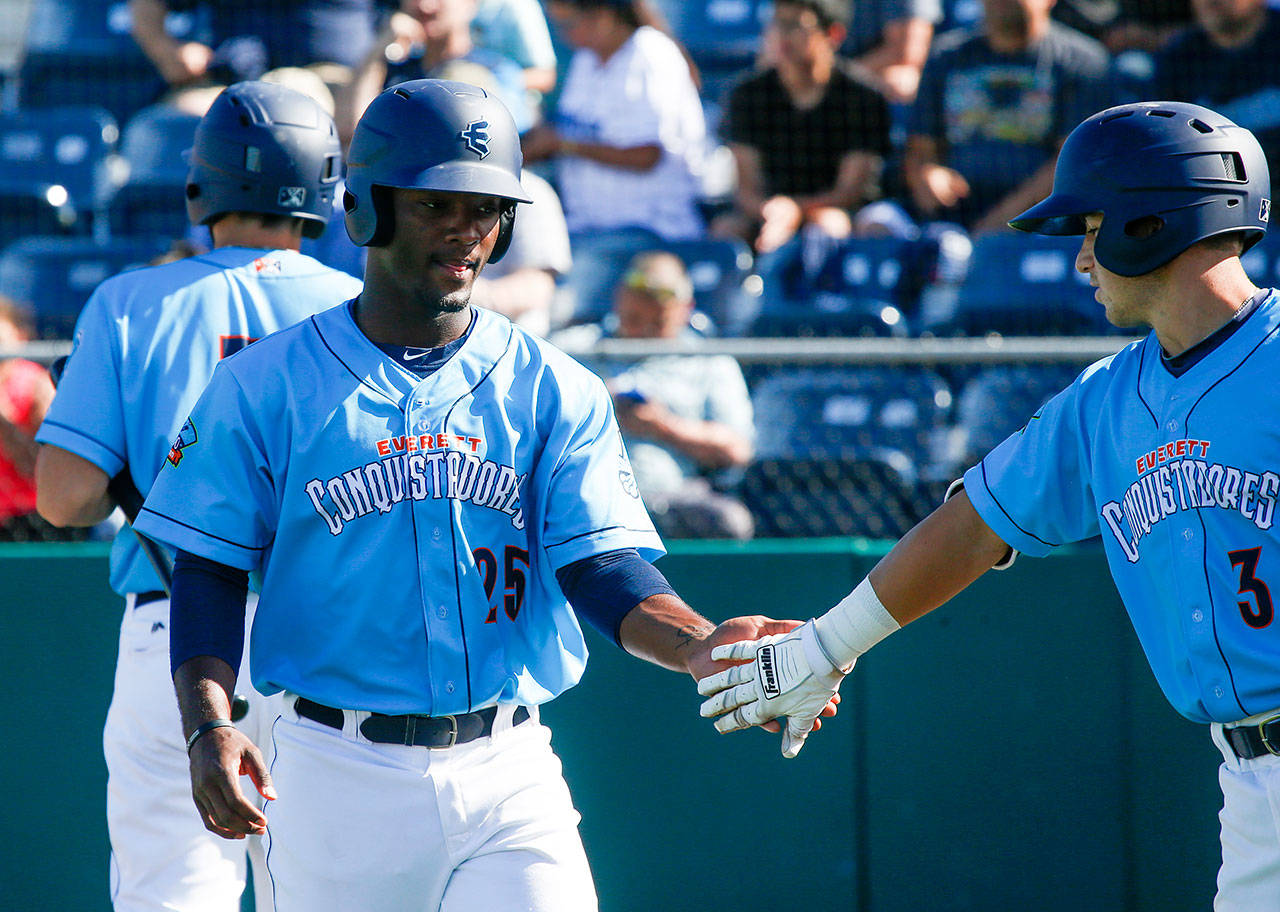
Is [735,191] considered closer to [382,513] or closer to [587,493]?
[587,493]

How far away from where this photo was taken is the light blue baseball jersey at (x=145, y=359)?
3.10 m

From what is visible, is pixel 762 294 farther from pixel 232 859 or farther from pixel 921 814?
pixel 232 859

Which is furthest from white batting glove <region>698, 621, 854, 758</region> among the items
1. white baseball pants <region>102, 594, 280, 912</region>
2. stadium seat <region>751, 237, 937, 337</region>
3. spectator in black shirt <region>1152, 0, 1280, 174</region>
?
spectator in black shirt <region>1152, 0, 1280, 174</region>

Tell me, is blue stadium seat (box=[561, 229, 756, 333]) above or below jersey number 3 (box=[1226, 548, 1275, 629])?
above

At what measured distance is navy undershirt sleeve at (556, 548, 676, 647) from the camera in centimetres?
249

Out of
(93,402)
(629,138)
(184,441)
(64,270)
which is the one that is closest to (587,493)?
(184,441)

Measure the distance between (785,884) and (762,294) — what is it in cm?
289

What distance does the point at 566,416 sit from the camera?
2.59m

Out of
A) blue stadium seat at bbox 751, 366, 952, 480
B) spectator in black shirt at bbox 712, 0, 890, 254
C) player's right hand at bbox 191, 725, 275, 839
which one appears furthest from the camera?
spectator in black shirt at bbox 712, 0, 890, 254

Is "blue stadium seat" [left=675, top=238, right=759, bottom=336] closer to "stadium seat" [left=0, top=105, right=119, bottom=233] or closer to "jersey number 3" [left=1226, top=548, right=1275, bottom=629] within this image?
"stadium seat" [left=0, top=105, right=119, bottom=233]

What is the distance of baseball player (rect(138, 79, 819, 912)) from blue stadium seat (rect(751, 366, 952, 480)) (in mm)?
2782

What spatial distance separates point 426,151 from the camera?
2486mm

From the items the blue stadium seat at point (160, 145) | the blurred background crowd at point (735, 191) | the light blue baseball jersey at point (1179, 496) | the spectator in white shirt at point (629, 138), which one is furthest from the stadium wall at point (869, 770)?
the blue stadium seat at point (160, 145)

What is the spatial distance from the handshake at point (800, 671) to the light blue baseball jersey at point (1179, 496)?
11.9 inches
